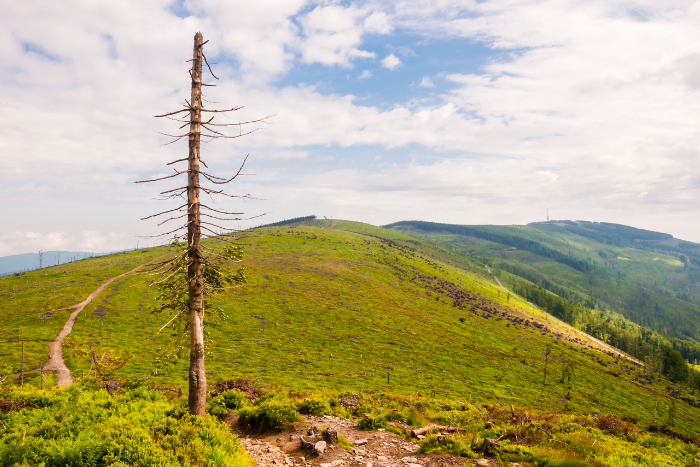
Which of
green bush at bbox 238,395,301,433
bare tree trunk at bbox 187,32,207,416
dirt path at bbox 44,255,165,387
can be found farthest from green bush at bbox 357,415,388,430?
dirt path at bbox 44,255,165,387

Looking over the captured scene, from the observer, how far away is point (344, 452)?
14.0 metres

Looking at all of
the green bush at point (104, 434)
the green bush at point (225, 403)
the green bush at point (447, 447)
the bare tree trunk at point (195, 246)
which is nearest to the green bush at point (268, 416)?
the green bush at point (225, 403)

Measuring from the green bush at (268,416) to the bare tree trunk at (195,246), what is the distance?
3.41 meters

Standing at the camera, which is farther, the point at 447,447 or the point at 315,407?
the point at 315,407

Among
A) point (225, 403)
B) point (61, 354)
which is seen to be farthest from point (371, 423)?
point (61, 354)

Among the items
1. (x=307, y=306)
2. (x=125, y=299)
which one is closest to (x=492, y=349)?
(x=307, y=306)

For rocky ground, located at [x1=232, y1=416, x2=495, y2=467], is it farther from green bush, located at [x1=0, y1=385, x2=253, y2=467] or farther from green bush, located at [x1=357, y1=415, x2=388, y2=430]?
green bush, located at [x1=0, y1=385, x2=253, y2=467]

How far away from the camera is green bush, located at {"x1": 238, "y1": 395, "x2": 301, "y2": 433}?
53.4 feet

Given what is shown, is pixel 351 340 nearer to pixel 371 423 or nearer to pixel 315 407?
pixel 315 407

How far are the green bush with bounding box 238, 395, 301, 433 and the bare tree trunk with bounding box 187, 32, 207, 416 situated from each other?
11.2ft

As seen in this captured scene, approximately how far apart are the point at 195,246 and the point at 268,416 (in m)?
9.42

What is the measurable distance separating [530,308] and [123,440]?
22477 cm

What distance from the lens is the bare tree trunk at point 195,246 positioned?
13852 millimetres

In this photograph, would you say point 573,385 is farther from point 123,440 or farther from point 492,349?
point 123,440
